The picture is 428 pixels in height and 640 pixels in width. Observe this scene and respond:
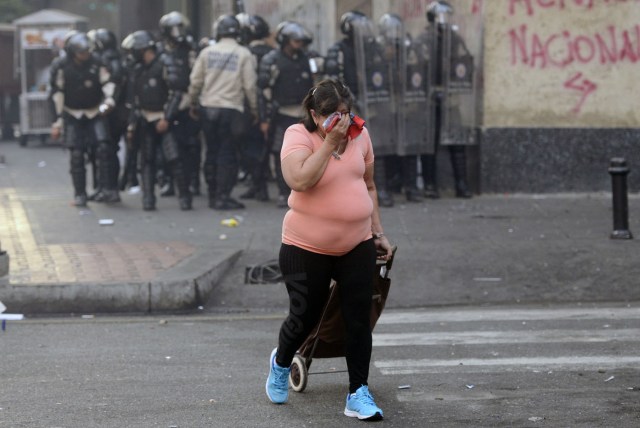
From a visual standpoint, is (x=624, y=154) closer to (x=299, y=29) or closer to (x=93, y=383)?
(x=299, y=29)

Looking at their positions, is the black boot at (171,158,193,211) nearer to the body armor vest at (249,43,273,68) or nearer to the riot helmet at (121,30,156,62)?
the riot helmet at (121,30,156,62)

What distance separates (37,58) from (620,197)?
18641 millimetres

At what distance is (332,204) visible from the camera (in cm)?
595

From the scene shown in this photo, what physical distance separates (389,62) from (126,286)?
17.7 feet

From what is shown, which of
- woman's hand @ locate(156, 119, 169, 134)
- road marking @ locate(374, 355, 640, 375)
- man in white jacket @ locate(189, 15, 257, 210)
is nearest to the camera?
road marking @ locate(374, 355, 640, 375)

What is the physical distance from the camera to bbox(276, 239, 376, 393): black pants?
19.8 feet

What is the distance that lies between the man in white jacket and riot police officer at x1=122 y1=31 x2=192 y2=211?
1.04ft

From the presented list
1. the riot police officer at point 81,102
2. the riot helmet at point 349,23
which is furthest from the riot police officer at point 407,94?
the riot police officer at point 81,102

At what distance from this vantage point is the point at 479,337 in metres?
8.21

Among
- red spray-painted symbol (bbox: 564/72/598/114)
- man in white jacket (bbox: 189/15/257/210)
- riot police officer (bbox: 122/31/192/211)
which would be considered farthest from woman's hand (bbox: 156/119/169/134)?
red spray-painted symbol (bbox: 564/72/598/114)

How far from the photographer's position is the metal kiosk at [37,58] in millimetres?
26156

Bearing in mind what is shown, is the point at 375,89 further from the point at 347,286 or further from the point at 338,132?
the point at 338,132

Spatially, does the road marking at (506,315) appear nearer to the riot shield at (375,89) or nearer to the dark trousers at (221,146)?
the riot shield at (375,89)

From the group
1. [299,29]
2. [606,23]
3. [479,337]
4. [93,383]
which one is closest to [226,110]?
[299,29]
